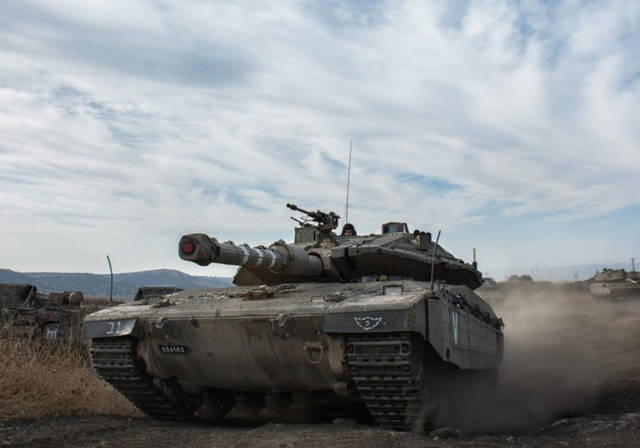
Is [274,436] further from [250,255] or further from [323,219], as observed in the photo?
[323,219]

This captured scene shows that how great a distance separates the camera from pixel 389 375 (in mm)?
6973

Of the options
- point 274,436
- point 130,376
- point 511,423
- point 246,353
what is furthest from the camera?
point 511,423

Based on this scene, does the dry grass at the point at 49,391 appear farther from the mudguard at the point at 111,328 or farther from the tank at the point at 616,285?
the tank at the point at 616,285

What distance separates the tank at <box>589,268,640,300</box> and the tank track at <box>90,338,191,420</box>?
26183mm

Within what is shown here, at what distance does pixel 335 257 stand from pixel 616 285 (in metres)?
25.2

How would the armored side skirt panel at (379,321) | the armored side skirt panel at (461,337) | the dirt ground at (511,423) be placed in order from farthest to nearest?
the armored side skirt panel at (461,337) < the armored side skirt panel at (379,321) < the dirt ground at (511,423)

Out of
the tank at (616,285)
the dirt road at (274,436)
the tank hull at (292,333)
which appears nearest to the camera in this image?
the dirt road at (274,436)

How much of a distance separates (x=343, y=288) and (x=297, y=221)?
2.62 metres

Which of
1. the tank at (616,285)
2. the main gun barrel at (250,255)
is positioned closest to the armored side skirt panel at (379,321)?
the main gun barrel at (250,255)

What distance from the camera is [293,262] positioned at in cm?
887

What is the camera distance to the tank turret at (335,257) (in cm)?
817

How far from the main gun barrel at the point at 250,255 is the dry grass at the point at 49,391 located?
2.87 metres

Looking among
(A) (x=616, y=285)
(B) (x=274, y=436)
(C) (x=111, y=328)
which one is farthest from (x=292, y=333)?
(A) (x=616, y=285)

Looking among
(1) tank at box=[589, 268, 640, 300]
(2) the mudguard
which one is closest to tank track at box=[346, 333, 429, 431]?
(2) the mudguard
